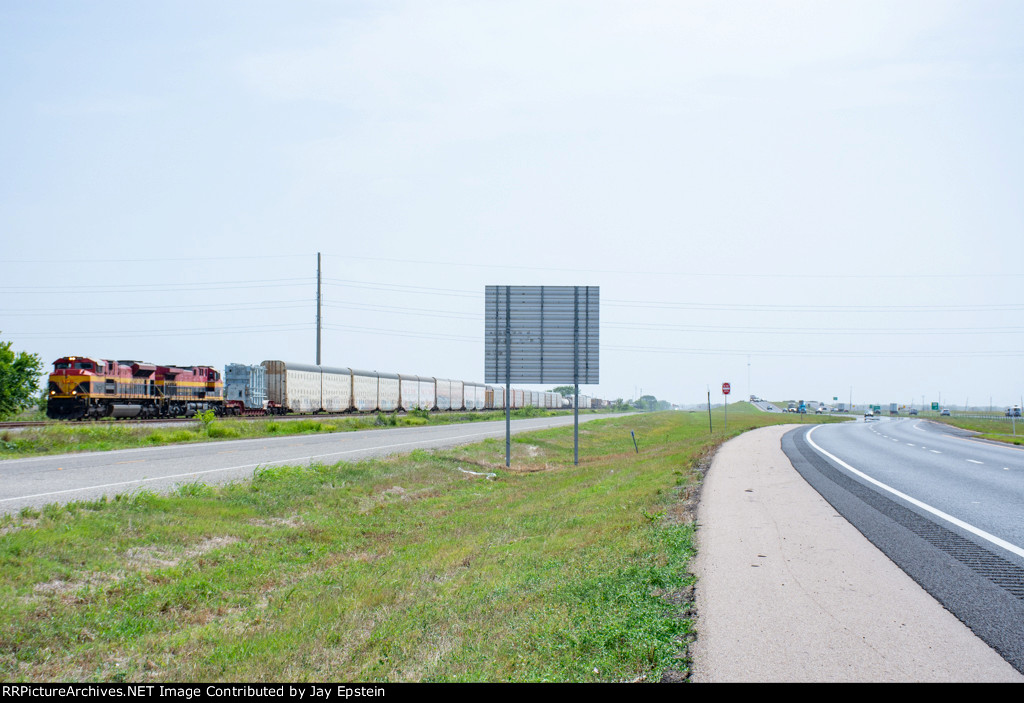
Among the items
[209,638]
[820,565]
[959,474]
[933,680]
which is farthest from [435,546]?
[959,474]

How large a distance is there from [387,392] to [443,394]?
14557mm

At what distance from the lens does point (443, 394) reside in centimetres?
8144

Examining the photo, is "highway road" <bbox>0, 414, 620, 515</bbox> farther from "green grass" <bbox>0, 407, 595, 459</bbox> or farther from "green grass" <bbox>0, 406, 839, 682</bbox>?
"green grass" <bbox>0, 407, 595, 459</bbox>

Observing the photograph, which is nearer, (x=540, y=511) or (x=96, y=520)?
(x=96, y=520)

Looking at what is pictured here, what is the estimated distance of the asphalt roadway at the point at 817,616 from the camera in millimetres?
4469

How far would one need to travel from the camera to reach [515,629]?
6.58m

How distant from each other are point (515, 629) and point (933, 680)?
359 cm

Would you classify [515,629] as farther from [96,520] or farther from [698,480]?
[698,480]

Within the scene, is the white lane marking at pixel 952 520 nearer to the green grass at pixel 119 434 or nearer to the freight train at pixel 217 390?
the green grass at pixel 119 434

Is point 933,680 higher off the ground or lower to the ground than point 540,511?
higher

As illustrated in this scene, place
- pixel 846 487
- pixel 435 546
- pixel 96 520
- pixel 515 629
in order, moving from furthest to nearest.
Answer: pixel 846 487 → pixel 435 546 → pixel 96 520 → pixel 515 629

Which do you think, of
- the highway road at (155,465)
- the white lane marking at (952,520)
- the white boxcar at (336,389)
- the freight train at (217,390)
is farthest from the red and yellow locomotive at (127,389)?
the white lane marking at (952,520)

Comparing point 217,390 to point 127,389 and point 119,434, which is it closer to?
point 127,389
